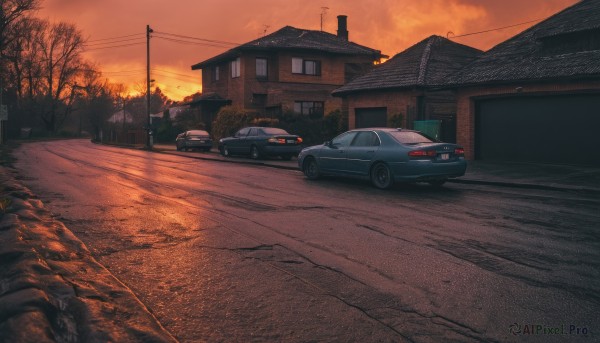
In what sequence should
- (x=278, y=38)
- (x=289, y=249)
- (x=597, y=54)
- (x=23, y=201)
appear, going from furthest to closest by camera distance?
(x=278, y=38)
(x=597, y=54)
(x=23, y=201)
(x=289, y=249)

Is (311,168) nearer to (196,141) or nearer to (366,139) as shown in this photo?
(366,139)

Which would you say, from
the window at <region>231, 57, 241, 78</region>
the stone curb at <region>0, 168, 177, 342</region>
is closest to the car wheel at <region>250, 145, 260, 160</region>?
the stone curb at <region>0, 168, 177, 342</region>

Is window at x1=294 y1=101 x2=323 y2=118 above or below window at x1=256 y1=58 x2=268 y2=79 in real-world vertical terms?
below

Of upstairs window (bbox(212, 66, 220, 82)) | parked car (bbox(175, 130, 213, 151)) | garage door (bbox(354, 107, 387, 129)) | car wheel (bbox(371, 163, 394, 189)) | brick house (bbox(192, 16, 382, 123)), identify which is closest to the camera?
car wheel (bbox(371, 163, 394, 189))

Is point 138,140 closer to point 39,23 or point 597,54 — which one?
point 39,23

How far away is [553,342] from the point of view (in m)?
3.59

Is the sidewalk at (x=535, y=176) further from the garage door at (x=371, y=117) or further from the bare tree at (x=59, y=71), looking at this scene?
the bare tree at (x=59, y=71)

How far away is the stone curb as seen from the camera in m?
3.41

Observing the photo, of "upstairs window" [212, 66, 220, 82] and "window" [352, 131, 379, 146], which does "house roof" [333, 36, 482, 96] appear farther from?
"upstairs window" [212, 66, 220, 82]

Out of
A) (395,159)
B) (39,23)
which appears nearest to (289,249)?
(395,159)

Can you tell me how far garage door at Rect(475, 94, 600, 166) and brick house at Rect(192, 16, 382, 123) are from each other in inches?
737

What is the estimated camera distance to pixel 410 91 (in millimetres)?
25625

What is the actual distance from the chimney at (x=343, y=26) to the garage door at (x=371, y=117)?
22676 millimetres

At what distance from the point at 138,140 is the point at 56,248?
47496mm
